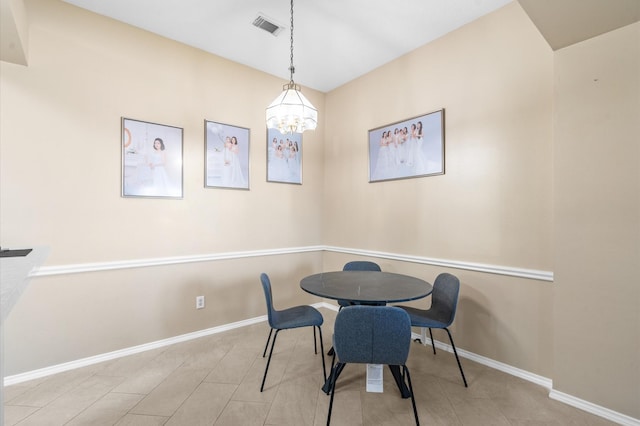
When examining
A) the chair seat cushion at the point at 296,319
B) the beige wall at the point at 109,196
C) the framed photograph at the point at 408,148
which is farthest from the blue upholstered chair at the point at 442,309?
the beige wall at the point at 109,196

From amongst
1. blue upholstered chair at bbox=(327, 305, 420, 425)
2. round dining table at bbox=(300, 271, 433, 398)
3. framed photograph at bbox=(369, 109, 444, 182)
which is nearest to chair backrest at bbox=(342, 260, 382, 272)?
round dining table at bbox=(300, 271, 433, 398)

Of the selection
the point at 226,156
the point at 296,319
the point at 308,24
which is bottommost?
the point at 296,319

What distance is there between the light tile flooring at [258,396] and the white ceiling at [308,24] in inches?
117

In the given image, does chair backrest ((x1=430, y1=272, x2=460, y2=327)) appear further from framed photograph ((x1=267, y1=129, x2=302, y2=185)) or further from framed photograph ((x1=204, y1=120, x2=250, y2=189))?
framed photograph ((x1=204, y1=120, x2=250, y2=189))

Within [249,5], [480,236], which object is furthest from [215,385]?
[249,5]

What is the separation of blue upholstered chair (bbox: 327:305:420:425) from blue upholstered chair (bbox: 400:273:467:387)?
599mm

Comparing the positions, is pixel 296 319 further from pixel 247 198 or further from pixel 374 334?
pixel 247 198

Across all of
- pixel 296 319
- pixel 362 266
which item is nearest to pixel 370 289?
pixel 296 319

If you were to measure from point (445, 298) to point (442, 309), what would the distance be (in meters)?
0.09

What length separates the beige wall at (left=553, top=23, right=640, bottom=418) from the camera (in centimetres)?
172

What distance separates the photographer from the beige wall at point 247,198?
193 cm

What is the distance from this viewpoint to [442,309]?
2.28m

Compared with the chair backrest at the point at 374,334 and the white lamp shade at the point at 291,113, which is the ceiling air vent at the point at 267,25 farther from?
the chair backrest at the point at 374,334

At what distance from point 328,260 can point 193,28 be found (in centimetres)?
298
